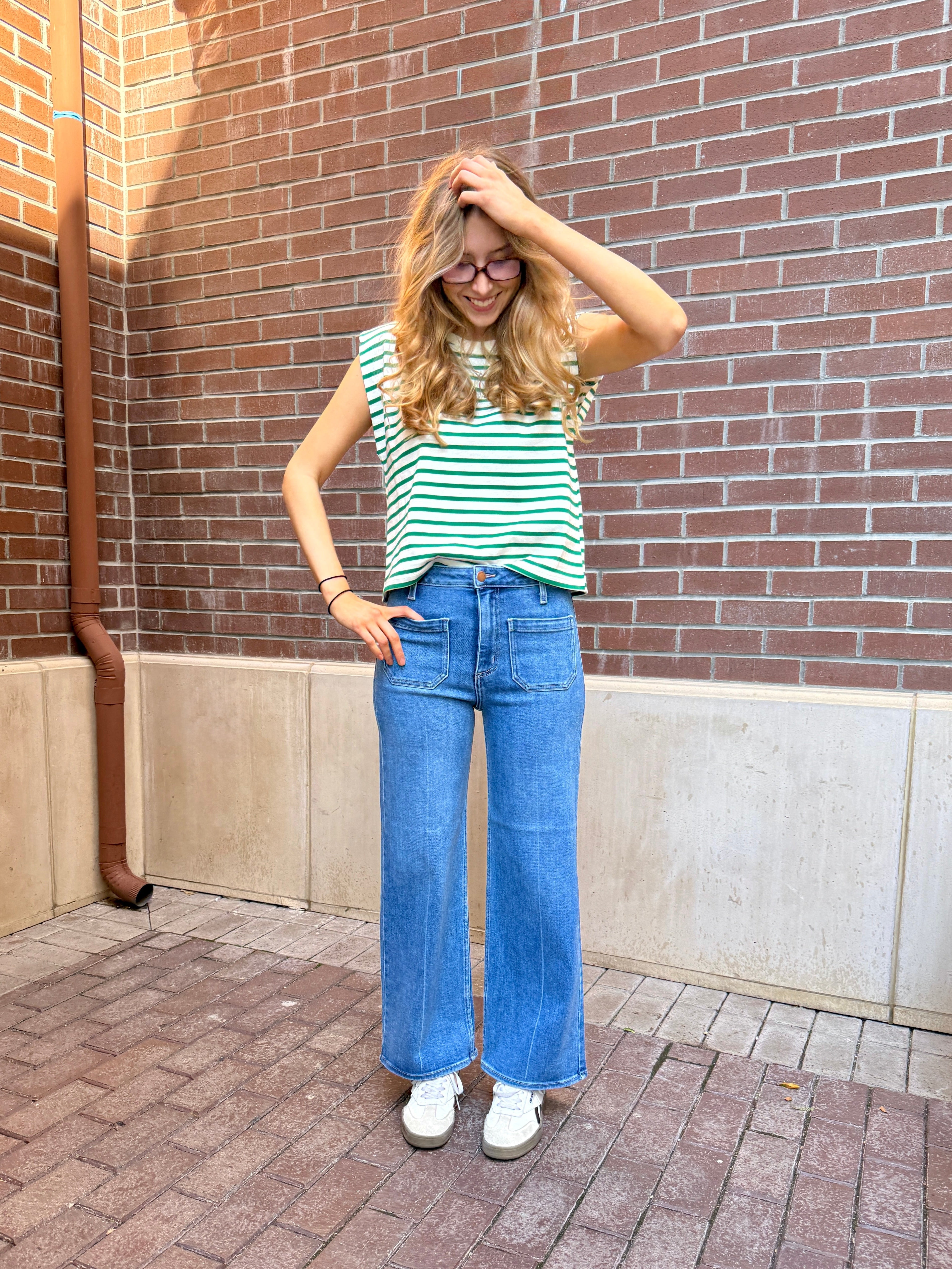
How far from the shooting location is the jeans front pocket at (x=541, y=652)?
2.00 meters

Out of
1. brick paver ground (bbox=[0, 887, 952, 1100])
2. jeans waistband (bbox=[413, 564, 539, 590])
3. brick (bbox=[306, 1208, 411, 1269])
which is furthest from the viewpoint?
brick paver ground (bbox=[0, 887, 952, 1100])

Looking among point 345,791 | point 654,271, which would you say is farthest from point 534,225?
point 345,791

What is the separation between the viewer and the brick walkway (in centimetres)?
182

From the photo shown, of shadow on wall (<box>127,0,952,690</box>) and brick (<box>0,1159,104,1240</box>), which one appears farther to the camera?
shadow on wall (<box>127,0,952,690</box>)

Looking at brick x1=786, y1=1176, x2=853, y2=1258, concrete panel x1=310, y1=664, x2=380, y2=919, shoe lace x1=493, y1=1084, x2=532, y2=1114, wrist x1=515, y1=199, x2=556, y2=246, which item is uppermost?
wrist x1=515, y1=199, x2=556, y2=246

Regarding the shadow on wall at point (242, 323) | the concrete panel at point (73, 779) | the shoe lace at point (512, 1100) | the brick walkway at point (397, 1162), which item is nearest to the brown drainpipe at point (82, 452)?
the concrete panel at point (73, 779)

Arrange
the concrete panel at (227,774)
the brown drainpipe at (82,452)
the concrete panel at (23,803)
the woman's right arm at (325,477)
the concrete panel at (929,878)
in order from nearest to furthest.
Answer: the woman's right arm at (325,477), the concrete panel at (929,878), the concrete panel at (23,803), the brown drainpipe at (82,452), the concrete panel at (227,774)

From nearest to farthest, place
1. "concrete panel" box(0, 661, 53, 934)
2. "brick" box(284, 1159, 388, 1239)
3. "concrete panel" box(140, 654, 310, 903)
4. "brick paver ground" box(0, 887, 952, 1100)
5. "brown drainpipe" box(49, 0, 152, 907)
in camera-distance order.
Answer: "brick" box(284, 1159, 388, 1239)
"brick paver ground" box(0, 887, 952, 1100)
"concrete panel" box(0, 661, 53, 934)
"brown drainpipe" box(49, 0, 152, 907)
"concrete panel" box(140, 654, 310, 903)

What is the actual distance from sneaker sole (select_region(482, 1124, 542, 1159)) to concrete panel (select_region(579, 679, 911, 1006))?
3.41 feet

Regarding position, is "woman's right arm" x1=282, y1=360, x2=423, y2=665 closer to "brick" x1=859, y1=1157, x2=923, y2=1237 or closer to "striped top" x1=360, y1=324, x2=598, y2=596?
"striped top" x1=360, y1=324, x2=598, y2=596

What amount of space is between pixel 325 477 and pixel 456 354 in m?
0.42

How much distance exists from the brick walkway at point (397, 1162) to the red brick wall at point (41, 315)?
1.52m

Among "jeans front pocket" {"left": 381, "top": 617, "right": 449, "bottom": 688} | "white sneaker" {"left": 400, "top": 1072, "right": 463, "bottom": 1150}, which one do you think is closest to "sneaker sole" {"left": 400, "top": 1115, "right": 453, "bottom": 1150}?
"white sneaker" {"left": 400, "top": 1072, "right": 463, "bottom": 1150}

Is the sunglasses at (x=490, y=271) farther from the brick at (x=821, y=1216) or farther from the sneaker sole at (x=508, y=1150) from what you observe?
the brick at (x=821, y=1216)
